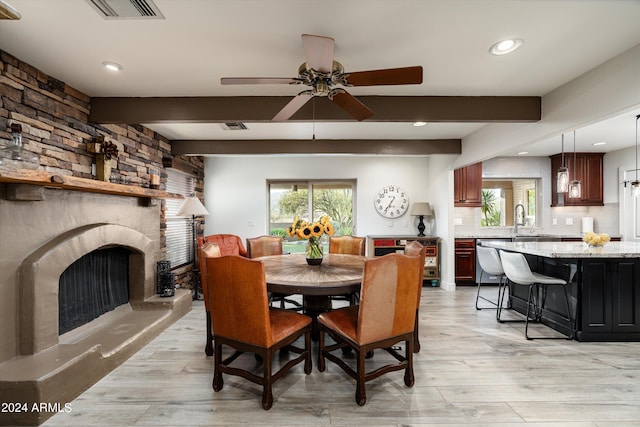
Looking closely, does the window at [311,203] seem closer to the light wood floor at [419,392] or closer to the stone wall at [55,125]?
the stone wall at [55,125]

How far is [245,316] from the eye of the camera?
1.91 metres

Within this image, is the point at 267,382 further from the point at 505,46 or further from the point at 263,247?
the point at 505,46

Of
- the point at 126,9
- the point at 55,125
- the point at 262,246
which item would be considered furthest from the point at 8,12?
the point at 262,246

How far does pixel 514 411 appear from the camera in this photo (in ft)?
6.15

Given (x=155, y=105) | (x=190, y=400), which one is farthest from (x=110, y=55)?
(x=190, y=400)

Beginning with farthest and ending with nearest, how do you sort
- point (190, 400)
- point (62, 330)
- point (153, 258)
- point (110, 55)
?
point (153, 258)
point (62, 330)
point (110, 55)
point (190, 400)

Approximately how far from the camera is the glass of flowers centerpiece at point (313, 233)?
2.77 meters

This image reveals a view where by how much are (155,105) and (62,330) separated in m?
2.10

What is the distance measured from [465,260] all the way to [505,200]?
5.51 ft

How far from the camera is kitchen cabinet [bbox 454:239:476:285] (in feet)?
16.8

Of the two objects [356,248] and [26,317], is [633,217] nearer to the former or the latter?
[356,248]

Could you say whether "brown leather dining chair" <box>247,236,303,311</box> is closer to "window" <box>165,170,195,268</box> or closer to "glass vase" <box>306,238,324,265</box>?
"glass vase" <box>306,238,324,265</box>

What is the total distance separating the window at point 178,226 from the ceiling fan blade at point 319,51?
3.39m

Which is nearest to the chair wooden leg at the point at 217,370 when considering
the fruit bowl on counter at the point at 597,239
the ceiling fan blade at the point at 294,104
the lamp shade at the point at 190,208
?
the ceiling fan blade at the point at 294,104
